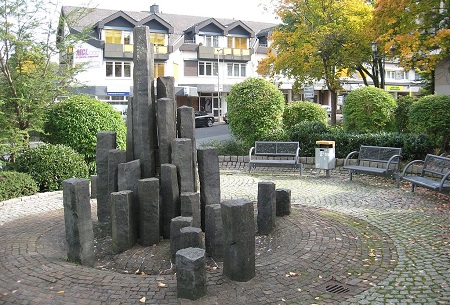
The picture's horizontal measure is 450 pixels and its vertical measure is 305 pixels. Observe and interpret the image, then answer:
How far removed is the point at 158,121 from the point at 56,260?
2.44 m

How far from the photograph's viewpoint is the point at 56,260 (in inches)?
218

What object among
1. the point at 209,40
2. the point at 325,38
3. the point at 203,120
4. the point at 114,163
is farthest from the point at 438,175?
the point at 209,40

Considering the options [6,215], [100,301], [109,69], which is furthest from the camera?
[109,69]

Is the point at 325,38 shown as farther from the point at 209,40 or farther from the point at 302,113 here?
the point at 209,40

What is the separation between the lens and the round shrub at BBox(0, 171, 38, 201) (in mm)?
9625

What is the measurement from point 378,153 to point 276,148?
10.6ft

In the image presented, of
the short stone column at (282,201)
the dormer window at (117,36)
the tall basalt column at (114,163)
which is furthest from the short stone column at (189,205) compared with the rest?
the dormer window at (117,36)

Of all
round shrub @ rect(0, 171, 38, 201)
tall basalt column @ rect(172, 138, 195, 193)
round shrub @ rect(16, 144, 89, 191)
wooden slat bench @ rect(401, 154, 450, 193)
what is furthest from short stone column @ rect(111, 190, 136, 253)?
wooden slat bench @ rect(401, 154, 450, 193)

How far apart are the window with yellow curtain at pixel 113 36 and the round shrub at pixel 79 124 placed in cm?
3171

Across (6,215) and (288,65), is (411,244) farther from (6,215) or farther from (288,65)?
Result: (288,65)

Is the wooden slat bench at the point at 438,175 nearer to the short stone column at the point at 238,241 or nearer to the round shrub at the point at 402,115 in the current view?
the short stone column at the point at 238,241

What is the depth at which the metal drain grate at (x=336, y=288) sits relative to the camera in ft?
15.7

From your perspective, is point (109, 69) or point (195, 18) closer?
point (109, 69)

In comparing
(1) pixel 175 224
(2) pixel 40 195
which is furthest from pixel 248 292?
(2) pixel 40 195
